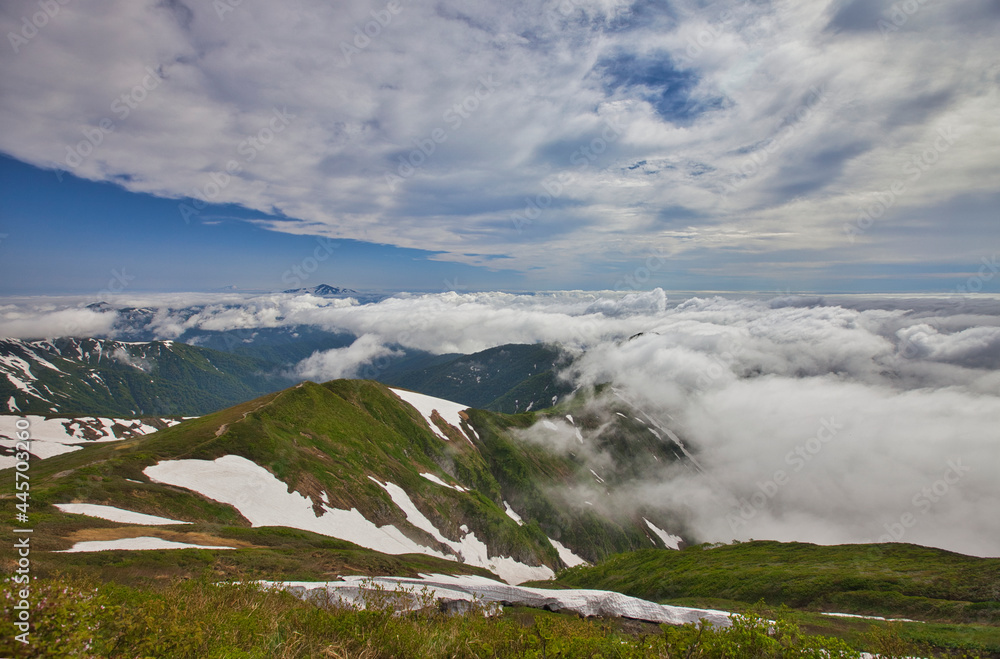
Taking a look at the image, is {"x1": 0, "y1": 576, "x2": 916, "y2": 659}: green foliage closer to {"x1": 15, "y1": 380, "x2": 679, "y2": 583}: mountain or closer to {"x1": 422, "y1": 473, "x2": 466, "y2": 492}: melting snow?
{"x1": 15, "y1": 380, "x2": 679, "y2": 583}: mountain

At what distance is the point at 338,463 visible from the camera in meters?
84.0

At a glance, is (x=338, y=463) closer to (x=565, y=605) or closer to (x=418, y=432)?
(x=418, y=432)

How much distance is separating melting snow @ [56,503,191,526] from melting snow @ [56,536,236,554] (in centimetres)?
975

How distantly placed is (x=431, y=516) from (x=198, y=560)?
69533 millimetres

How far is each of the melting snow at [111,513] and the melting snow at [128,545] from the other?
9754 mm

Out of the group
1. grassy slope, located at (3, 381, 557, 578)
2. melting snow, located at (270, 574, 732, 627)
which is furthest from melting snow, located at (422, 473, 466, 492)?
melting snow, located at (270, 574, 732, 627)

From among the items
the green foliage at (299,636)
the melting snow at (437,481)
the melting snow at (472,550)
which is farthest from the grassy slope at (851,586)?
the melting snow at (437,481)

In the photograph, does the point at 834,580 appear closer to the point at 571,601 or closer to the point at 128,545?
the point at 571,601

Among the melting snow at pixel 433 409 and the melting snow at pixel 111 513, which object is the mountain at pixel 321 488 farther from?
the melting snow at pixel 433 409

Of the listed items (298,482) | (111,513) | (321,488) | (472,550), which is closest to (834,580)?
(321,488)

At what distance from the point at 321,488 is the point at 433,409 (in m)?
91.9

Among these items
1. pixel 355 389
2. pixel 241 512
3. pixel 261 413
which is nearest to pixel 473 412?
pixel 355 389

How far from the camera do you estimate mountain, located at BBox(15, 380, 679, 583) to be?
41.1 meters

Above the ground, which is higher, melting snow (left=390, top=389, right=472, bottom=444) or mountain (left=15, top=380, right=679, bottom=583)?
melting snow (left=390, top=389, right=472, bottom=444)
